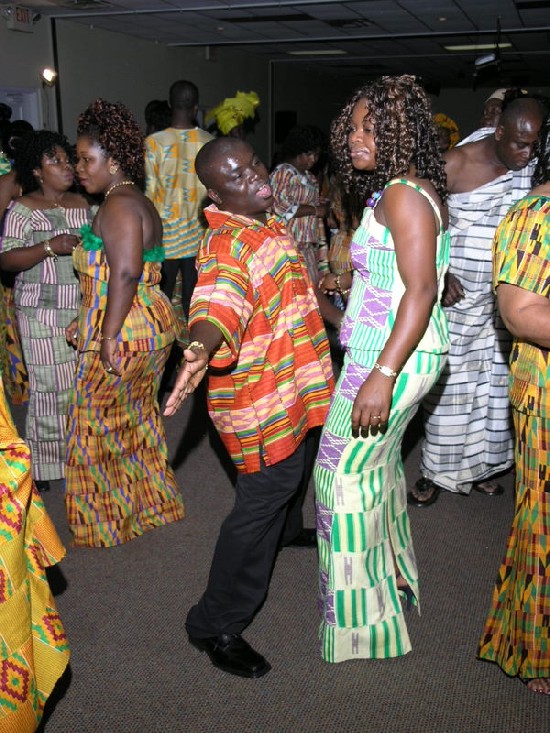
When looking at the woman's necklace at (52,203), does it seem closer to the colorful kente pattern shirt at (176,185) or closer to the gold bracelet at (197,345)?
the colorful kente pattern shirt at (176,185)

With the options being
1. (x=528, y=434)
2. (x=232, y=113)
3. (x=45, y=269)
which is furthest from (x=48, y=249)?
(x=232, y=113)

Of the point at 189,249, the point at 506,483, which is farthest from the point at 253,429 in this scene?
the point at 189,249

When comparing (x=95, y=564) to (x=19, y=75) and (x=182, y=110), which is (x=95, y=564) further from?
(x=19, y=75)

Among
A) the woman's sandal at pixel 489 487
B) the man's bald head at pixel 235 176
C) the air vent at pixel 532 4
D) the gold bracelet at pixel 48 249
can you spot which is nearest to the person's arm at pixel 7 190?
the gold bracelet at pixel 48 249

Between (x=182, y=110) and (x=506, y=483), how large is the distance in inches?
121

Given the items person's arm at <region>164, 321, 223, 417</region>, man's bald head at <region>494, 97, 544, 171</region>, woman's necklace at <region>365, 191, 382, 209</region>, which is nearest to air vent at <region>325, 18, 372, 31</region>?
man's bald head at <region>494, 97, 544, 171</region>

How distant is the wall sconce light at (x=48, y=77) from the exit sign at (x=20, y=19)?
0.46 m

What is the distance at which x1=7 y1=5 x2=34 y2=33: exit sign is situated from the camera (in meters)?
7.89

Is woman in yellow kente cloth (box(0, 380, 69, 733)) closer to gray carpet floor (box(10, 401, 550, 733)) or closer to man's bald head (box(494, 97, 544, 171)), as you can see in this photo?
gray carpet floor (box(10, 401, 550, 733))

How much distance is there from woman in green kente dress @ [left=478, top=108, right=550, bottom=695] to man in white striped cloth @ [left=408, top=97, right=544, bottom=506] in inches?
43.2

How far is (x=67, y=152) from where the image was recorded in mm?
3326

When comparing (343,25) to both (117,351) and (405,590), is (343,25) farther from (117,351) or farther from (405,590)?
(405,590)

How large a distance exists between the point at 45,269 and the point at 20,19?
6211 mm

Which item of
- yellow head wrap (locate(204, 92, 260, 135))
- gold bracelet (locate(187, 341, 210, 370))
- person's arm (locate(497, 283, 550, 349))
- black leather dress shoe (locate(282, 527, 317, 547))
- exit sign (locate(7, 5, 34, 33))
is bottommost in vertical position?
black leather dress shoe (locate(282, 527, 317, 547))
